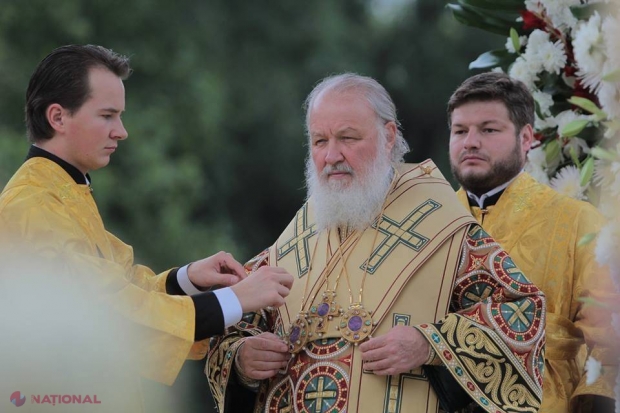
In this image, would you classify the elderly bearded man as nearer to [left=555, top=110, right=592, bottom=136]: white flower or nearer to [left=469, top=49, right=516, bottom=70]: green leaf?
[left=555, top=110, right=592, bottom=136]: white flower

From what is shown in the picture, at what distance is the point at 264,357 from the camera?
15.7 ft

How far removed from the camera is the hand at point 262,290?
15.4 ft

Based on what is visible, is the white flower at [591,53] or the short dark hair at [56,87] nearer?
the white flower at [591,53]

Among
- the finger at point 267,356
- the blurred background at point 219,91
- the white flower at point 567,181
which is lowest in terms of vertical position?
the finger at point 267,356

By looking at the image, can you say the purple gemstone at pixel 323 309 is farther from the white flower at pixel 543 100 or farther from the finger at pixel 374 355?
the white flower at pixel 543 100

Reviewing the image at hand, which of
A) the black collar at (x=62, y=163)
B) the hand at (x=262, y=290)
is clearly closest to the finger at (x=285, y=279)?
the hand at (x=262, y=290)

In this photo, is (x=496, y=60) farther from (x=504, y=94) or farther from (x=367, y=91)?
(x=367, y=91)

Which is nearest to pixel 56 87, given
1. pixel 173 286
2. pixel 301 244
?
pixel 173 286

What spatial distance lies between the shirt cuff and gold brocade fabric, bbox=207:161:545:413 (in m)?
0.27

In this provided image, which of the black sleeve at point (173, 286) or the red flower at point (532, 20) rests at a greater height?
the red flower at point (532, 20)

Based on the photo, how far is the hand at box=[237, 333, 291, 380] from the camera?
15.7 feet

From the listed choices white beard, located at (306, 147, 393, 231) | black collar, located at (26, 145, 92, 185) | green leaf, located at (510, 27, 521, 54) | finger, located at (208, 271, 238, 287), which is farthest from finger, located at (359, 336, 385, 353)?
green leaf, located at (510, 27, 521, 54)

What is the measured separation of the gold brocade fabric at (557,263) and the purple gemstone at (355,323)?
1.04 metres

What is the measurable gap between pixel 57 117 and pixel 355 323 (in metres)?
1.46
